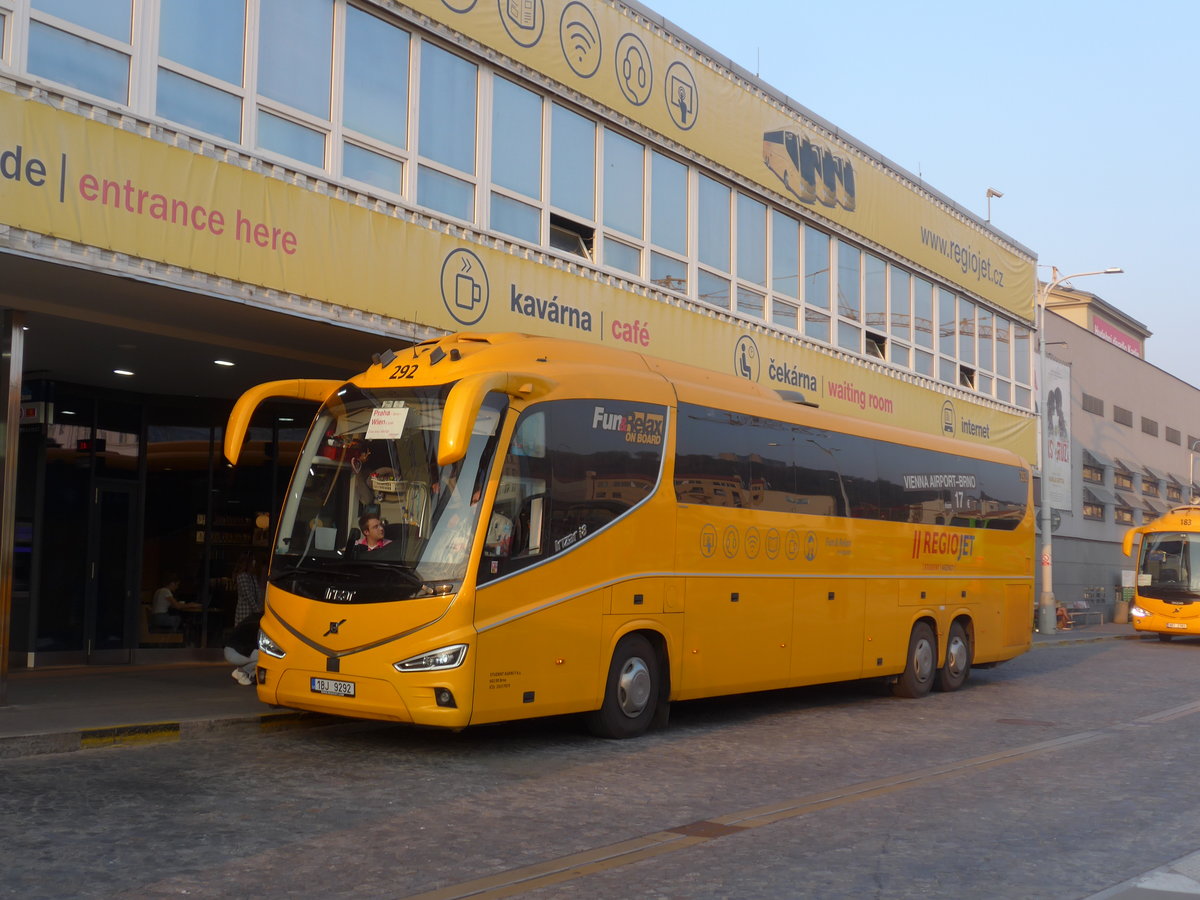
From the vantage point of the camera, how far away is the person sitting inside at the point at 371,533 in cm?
1043

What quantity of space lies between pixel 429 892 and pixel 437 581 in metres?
4.17

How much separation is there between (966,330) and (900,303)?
391 centimetres

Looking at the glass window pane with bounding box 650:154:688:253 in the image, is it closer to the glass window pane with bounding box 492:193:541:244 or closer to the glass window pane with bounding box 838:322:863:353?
the glass window pane with bounding box 492:193:541:244

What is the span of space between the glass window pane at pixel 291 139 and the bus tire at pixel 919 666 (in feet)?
32.7

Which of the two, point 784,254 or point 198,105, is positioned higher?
point 784,254

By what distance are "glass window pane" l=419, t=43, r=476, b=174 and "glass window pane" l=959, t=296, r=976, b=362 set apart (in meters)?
17.2

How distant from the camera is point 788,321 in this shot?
72.9ft

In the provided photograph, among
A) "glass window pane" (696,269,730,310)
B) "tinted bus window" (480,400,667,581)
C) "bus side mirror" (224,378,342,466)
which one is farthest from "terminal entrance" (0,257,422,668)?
"glass window pane" (696,269,730,310)

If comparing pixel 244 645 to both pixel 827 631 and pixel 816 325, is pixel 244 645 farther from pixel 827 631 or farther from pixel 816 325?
pixel 816 325

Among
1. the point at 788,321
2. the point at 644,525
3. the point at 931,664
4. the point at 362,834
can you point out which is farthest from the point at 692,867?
the point at 788,321

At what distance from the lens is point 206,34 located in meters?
12.2

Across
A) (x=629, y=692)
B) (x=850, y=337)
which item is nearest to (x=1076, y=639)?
(x=850, y=337)

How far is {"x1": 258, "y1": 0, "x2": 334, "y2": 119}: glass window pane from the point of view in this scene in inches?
505

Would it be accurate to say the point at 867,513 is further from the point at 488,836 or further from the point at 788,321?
the point at 488,836
